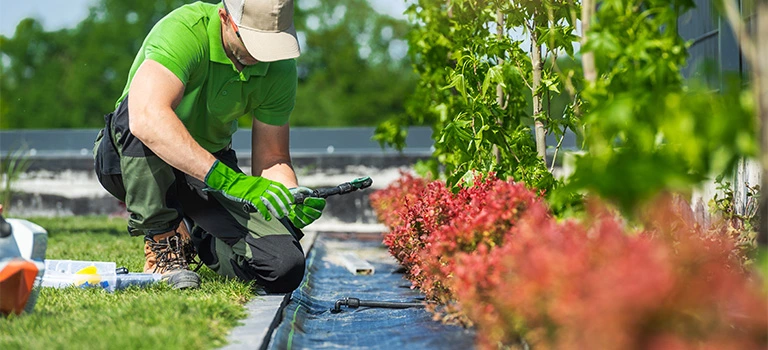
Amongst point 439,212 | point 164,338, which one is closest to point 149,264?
point 439,212

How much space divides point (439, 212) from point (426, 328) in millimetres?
800

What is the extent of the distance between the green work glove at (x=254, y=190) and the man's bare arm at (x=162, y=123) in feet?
0.19

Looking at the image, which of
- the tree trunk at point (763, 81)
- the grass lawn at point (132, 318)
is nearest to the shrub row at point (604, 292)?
the tree trunk at point (763, 81)

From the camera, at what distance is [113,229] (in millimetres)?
8867

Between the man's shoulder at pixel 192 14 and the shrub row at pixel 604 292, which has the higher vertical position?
the man's shoulder at pixel 192 14

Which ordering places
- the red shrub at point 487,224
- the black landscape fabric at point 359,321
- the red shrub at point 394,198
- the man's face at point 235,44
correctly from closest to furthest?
the red shrub at point 487,224 → the black landscape fabric at point 359,321 → the man's face at point 235,44 → the red shrub at point 394,198

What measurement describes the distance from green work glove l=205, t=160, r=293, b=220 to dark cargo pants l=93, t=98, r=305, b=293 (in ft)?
1.35

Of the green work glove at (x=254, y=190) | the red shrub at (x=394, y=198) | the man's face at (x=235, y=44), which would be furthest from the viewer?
the red shrub at (x=394, y=198)

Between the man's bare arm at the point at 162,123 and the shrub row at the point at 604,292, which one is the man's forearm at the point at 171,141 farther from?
the shrub row at the point at 604,292

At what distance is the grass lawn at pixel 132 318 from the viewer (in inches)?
112

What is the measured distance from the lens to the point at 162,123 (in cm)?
400

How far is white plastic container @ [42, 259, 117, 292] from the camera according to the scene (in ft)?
14.0

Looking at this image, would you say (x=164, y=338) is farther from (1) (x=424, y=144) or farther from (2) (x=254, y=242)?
(1) (x=424, y=144)

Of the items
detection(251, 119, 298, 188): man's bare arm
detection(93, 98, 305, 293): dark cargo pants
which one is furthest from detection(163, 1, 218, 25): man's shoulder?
detection(251, 119, 298, 188): man's bare arm
